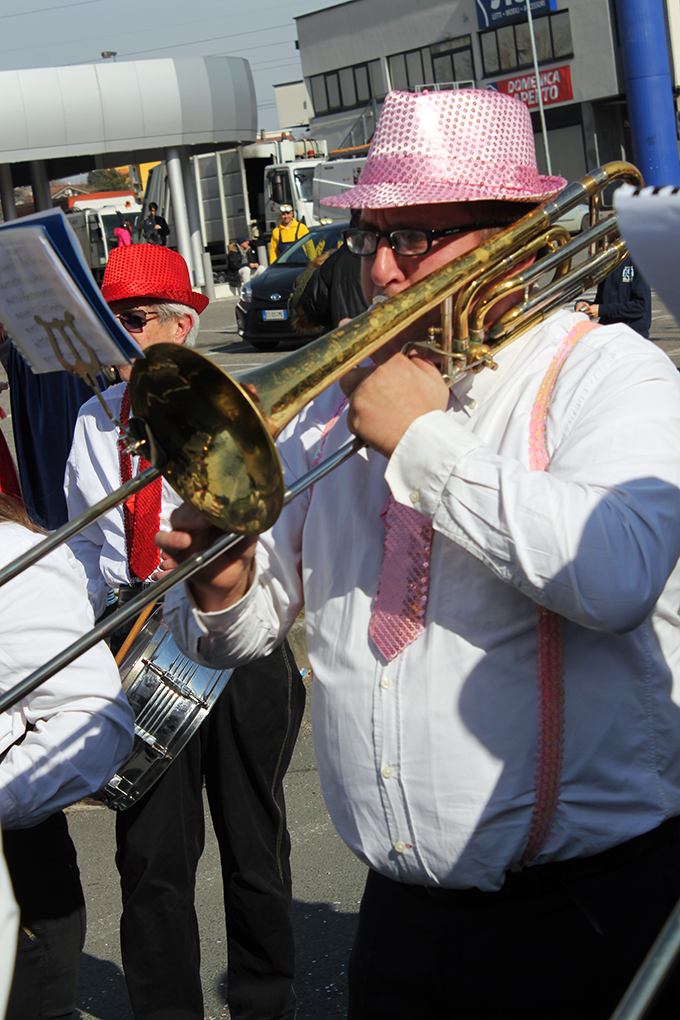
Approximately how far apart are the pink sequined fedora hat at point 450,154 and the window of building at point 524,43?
117 feet

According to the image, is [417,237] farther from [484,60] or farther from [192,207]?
[484,60]

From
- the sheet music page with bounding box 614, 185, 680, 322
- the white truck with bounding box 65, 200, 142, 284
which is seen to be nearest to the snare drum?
the sheet music page with bounding box 614, 185, 680, 322

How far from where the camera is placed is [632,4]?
5.83m

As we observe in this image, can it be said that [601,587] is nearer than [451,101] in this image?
Yes

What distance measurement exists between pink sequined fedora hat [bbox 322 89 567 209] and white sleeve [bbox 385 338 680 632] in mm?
348

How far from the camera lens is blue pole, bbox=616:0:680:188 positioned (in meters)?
5.90

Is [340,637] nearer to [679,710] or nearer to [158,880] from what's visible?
[679,710]

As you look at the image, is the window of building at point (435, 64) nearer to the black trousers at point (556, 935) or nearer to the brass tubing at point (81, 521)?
the brass tubing at point (81, 521)

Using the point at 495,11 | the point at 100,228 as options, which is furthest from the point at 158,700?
the point at 495,11

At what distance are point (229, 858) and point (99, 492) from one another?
110 cm

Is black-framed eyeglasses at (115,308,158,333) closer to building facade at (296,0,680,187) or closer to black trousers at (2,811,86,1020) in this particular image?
black trousers at (2,811,86,1020)

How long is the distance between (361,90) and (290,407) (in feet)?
142

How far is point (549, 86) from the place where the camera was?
116 ft

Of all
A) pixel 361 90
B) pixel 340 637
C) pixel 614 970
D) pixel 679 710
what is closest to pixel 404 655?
pixel 340 637
